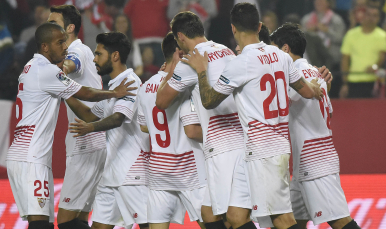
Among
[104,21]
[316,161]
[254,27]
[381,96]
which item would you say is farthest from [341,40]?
[254,27]

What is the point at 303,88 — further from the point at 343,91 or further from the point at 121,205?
the point at 343,91

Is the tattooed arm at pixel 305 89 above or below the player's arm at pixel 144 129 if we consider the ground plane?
above

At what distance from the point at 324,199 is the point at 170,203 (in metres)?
1.35

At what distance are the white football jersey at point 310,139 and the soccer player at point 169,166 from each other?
889 mm

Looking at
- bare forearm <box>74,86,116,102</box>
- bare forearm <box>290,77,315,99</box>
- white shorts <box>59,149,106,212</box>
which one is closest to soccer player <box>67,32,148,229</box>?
bare forearm <box>74,86,116,102</box>

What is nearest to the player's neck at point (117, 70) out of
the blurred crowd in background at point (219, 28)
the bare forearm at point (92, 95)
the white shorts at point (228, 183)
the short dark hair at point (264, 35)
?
the bare forearm at point (92, 95)

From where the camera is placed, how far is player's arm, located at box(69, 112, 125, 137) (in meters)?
4.81

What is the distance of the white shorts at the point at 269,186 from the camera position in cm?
398

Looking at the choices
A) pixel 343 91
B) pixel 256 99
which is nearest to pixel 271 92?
pixel 256 99

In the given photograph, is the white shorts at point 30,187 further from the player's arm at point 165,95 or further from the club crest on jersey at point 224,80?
the club crest on jersey at point 224,80

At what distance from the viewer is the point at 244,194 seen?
13.7ft

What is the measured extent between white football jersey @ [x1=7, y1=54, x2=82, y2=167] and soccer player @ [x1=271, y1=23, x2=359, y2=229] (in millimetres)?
2098

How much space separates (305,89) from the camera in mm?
4395

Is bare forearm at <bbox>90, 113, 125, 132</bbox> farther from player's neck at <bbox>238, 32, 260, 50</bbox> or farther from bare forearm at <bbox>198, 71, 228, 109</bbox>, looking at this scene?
player's neck at <bbox>238, 32, 260, 50</bbox>
